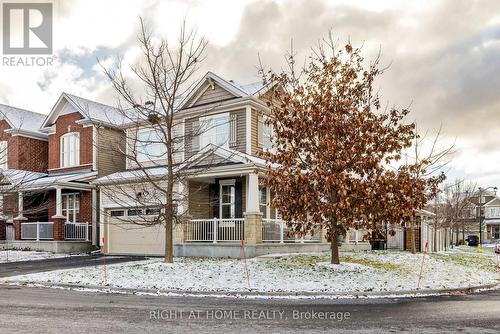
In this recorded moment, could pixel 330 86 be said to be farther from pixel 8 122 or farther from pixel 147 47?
pixel 8 122

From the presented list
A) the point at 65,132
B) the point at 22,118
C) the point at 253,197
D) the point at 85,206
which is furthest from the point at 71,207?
the point at 253,197

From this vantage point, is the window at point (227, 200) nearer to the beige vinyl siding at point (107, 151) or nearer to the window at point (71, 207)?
the beige vinyl siding at point (107, 151)

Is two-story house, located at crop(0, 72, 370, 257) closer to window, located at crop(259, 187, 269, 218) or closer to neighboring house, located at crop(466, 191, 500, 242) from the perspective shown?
window, located at crop(259, 187, 269, 218)

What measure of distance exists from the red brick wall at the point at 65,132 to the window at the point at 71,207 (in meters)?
1.73

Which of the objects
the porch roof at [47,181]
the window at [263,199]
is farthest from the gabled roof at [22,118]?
the window at [263,199]

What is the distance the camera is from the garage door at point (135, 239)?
23562mm

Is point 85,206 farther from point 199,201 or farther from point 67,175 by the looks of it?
point 199,201

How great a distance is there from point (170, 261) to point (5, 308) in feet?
26.0

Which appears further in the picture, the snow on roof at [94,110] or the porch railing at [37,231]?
the snow on roof at [94,110]

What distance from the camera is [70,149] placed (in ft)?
97.2

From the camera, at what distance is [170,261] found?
17.7 metres

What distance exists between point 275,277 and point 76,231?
16.3 metres

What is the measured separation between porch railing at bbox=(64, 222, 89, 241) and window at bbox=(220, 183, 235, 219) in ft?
29.1

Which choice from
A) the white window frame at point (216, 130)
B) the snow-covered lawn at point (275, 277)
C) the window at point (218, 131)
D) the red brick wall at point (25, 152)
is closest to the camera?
the snow-covered lawn at point (275, 277)
